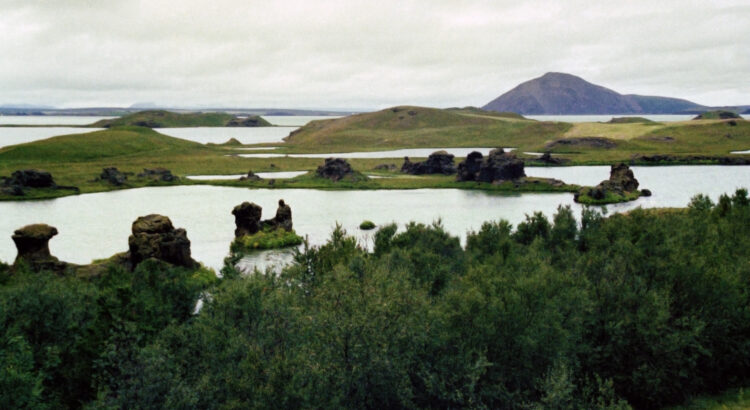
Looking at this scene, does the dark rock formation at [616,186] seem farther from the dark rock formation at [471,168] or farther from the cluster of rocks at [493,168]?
the dark rock formation at [471,168]

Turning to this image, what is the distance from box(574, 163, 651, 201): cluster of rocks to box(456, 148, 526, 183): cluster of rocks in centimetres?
2665

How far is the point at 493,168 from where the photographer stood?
167750mm

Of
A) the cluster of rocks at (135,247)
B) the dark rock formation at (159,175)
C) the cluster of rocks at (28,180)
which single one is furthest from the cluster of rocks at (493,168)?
the cluster of rocks at (28,180)

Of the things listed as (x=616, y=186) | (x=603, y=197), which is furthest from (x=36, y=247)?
(x=616, y=186)

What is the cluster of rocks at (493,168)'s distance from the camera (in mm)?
164375

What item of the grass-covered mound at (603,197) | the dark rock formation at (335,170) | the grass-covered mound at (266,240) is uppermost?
the dark rock formation at (335,170)

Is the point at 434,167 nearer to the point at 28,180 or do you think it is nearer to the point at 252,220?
the point at 252,220

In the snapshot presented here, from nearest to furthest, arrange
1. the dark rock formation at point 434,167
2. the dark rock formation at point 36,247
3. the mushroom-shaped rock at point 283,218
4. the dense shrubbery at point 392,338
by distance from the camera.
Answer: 1. the dense shrubbery at point 392,338
2. the dark rock formation at point 36,247
3. the mushroom-shaped rock at point 283,218
4. the dark rock formation at point 434,167

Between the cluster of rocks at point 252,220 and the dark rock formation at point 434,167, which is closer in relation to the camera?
the cluster of rocks at point 252,220

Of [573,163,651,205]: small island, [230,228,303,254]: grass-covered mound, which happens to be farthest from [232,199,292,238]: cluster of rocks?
[573,163,651,205]: small island

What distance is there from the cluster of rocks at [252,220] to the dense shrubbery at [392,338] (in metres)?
41.5

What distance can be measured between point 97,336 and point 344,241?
103 feet

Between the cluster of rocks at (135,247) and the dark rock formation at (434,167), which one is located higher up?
the dark rock formation at (434,167)

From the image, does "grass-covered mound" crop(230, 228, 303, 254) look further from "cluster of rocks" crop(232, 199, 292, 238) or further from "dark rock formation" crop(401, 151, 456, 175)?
"dark rock formation" crop(401, 151, 456, 175)
